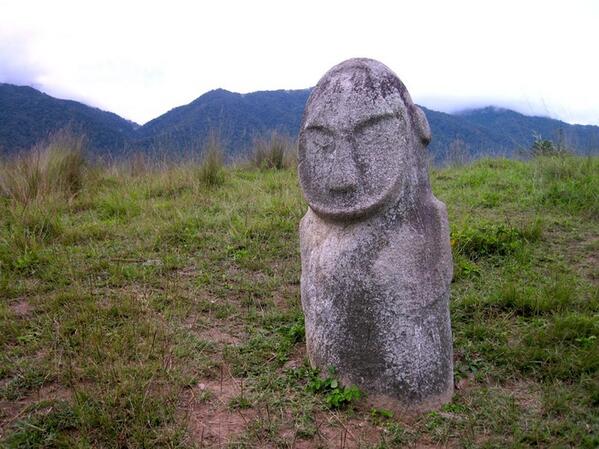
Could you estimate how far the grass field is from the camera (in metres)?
2.57

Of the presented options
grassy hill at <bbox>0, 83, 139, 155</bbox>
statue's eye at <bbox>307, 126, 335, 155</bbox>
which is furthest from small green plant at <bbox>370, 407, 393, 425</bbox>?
grassy hill at <bbox>0, 83, 139, 155</bbox>

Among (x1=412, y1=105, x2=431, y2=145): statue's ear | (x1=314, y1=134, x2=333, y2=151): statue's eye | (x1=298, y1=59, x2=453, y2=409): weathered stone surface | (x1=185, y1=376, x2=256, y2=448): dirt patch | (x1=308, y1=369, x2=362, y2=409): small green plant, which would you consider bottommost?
(x1=185, y1=376, x2=256, y2=448): dirt patch

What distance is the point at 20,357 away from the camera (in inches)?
127

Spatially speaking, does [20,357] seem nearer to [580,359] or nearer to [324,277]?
[324,277]

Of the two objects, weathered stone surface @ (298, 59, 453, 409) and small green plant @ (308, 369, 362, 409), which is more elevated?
weathered stone surface @ (298, 59, 453, 409)

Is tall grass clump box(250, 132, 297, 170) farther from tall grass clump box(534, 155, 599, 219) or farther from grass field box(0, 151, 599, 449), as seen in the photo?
tall grass clump box(534, 155, 599, 219)

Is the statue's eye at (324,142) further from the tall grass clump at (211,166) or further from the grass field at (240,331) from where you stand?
the tall grass clump at (211,166)

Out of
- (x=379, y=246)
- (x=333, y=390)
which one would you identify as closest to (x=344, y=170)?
(x=379, y=246)

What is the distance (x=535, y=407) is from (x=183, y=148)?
704 centimetres

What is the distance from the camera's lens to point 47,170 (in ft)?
22.0

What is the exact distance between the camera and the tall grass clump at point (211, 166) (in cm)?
748

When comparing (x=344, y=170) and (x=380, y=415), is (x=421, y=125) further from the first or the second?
(x=380, y=415)

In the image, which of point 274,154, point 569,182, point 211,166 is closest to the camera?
point 569,182

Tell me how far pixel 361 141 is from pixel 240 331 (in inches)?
60.7
